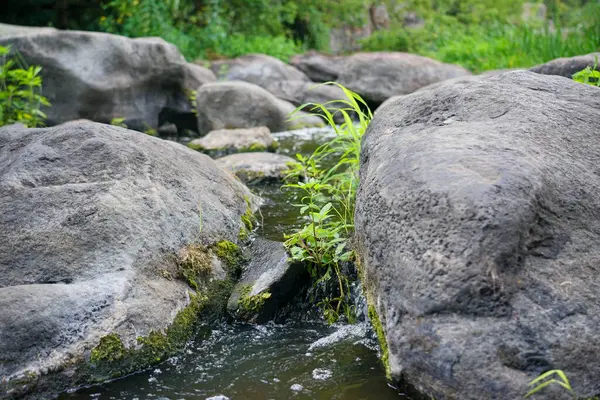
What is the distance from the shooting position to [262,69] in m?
12.3

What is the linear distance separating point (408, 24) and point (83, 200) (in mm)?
18639

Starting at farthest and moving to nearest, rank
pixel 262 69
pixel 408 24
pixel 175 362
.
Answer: pixel 408 24
pixel 262 69
pixel 175 362

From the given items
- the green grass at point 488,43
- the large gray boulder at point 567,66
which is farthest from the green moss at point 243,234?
the green grass at point 488,43

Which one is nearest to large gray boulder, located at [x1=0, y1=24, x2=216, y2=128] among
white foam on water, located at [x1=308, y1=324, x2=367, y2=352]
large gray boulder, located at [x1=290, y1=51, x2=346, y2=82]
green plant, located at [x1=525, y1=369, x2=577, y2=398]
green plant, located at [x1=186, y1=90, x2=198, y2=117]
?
green plant, located at [x1=186, y1=90, x2=198, y2=117]

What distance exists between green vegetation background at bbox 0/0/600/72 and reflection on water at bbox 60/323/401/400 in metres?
7.34

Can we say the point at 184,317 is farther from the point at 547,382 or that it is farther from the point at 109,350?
the point at 547,382

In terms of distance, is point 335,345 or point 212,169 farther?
point 212,169

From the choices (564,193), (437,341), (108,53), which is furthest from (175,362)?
(108,53)

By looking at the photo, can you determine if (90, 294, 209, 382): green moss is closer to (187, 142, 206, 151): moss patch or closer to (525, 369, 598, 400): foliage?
(525, 369, 598, 400): foliage

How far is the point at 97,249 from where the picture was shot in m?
3.05

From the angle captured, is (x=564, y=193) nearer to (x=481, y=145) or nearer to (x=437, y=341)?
(x=481, y=145)

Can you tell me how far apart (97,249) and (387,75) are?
368 inches

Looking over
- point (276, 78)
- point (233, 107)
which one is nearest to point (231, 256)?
point (233, 107)

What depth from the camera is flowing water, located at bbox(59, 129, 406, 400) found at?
2.59 meters
